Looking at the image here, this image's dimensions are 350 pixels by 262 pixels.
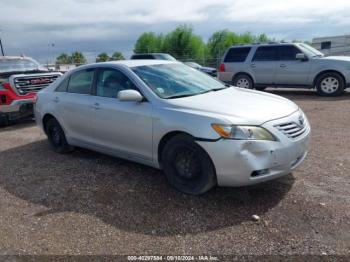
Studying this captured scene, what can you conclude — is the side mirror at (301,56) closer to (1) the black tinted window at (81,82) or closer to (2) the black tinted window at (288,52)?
(2) the black tinted window at (288,52)

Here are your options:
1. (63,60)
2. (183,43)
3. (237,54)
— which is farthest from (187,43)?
(237,54)

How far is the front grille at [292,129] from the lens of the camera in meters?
3.64

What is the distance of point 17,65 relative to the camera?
403 inches

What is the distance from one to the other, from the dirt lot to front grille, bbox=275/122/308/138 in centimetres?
71

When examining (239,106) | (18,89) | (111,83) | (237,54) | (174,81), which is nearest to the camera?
(239,106)

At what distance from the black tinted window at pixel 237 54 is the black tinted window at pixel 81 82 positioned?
8.15m

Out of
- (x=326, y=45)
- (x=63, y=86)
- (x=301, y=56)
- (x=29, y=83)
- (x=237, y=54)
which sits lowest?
(x=29, y=83)

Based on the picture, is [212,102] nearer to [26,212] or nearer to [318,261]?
[318,261]

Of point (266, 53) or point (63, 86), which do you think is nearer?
point (63, 86)

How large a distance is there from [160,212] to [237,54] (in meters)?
9.94

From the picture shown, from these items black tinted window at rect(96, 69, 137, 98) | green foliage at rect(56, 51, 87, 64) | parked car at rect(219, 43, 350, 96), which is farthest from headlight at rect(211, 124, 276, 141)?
green foliage at rect(56, 51, 87, 64)

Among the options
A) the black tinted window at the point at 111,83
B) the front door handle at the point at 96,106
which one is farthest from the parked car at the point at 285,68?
the front door handle at the point at 96,106

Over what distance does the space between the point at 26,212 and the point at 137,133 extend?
63.0 inches

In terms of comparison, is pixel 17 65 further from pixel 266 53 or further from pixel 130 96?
pixel 266 53
